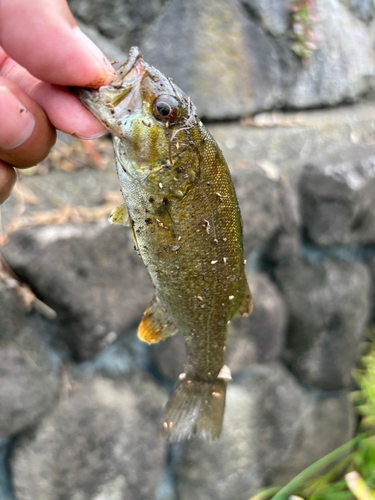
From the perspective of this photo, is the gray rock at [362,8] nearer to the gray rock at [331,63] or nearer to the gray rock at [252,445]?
the gray rock at [331,63]

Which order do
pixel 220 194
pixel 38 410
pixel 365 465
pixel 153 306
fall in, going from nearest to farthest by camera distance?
1. pixel 220 194
2. pixel 153 306
3. pixel 38 410
4. pixel 365 465

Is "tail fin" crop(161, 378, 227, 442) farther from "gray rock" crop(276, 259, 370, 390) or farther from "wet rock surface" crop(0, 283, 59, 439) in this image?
"gray rock" crop(276, 259, 370, 390)

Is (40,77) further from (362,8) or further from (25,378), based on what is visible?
(362,8)

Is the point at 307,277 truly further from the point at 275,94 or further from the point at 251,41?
the point at 251,41

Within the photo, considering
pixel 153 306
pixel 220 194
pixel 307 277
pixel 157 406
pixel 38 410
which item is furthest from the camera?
pixel 307 277

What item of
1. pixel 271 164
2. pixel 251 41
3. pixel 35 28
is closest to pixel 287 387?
pixel 271 164

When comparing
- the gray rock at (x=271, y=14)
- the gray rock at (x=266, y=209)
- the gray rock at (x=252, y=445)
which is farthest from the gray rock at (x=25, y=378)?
the gray rock at (x=271, y=14)

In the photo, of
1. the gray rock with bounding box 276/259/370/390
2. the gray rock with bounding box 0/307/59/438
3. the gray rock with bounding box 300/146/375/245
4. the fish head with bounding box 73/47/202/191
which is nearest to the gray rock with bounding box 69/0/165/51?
the fish head with bounding box 73/47/202/191
